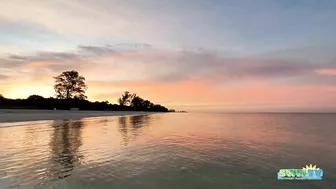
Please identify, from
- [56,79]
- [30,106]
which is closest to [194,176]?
[30,106]

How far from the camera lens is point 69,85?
85625 mm

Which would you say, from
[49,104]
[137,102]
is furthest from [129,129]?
[137,102]

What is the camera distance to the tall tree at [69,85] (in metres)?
84.1

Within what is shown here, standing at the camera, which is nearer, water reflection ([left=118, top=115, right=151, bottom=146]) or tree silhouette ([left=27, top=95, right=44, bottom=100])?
water reflection ([left=118, top=115, right=151, bottom=146])

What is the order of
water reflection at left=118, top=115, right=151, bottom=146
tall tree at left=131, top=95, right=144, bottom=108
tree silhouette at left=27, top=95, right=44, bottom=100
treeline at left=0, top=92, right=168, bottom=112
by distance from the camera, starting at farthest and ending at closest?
tall tree at left=131, top=95, right=144, bottom=108, tree silhouette at left=27, top=95, right=44, bottom=100, treeline at left=0, top=92, right=168, bottom=112, water reflection at left=118, top=115, right=151, bottom=146

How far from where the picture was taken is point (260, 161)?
486 inches

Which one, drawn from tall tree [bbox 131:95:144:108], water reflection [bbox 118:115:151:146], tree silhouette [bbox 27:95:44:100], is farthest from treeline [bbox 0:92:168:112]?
water reflection [bbox 118:115:151:146]

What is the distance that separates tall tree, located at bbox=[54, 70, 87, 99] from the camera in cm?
8406

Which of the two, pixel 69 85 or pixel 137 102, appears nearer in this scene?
pixel 69 85

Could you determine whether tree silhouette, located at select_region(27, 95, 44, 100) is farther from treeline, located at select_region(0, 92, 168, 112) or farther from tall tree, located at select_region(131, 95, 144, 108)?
tall tree, located at select_region(131, 95, 144, 108)

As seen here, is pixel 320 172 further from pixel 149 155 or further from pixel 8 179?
pixel 8 179

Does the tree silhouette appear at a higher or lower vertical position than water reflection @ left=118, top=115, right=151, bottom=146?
higher

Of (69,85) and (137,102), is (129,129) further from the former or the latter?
(137,102)

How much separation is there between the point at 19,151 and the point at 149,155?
740 cm
